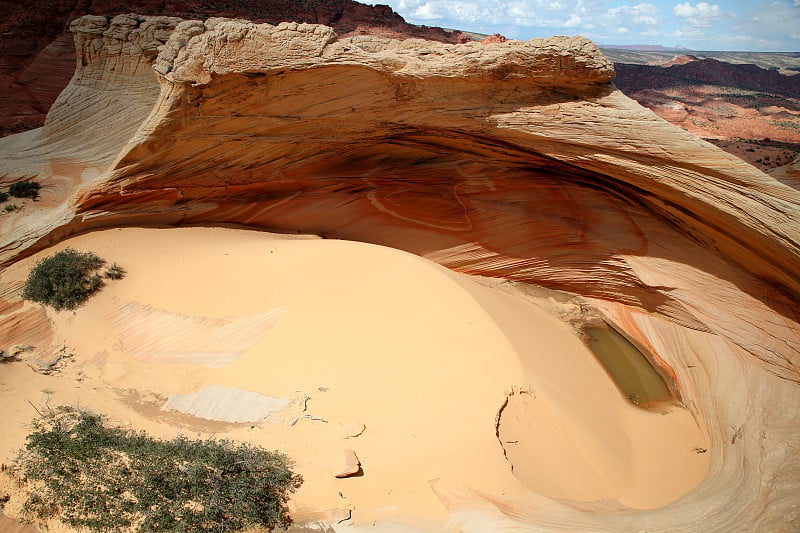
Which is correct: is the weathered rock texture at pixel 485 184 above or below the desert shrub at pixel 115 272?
above

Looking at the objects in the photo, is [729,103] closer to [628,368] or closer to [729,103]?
[729,103]

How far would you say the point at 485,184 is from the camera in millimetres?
6492

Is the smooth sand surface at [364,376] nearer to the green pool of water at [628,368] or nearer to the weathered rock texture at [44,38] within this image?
the green pool of water at [628,368]

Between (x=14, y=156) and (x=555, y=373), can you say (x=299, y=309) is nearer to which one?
(x=555, y=373)

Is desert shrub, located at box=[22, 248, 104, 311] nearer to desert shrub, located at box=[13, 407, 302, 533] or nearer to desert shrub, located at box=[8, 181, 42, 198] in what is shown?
desert shrub, located at box=[8, 181, 42, 198]

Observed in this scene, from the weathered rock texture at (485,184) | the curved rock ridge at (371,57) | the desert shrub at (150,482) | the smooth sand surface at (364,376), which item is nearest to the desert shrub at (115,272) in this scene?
the smooth sand surface at (364,376)

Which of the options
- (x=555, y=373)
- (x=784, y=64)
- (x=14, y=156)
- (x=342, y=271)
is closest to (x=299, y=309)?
(x=342, y=271)

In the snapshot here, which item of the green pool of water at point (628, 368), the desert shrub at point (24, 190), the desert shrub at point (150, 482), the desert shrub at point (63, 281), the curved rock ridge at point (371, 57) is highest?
the curved rock ridge at point (371, 57)

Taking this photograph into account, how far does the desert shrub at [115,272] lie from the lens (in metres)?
5.87

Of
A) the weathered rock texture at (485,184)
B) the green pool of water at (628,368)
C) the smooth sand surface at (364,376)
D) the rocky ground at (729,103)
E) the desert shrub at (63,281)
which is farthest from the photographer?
the rocky ground at (729,103)

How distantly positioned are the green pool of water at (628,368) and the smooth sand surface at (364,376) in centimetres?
24

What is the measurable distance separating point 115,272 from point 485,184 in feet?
16.7

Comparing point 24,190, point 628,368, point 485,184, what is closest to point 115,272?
point 24,190

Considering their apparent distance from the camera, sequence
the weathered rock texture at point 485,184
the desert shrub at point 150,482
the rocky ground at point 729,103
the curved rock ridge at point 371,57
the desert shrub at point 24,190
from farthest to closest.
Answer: the rocky ground at point 729,103 < the desert shrub at point 24,190 < the curved rock ridge at point 371,57 < the weathered rock texture at point 485,184 < the desert shrub at point 150,482
